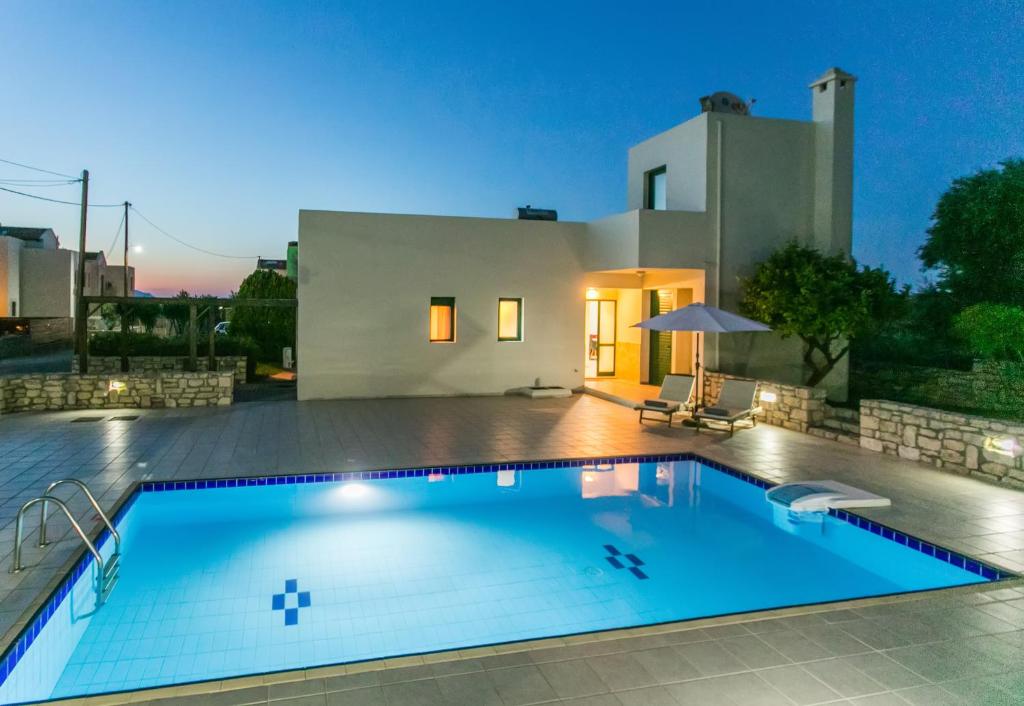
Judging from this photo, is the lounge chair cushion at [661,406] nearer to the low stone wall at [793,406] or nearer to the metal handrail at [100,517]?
the low stone wall at [793,406]

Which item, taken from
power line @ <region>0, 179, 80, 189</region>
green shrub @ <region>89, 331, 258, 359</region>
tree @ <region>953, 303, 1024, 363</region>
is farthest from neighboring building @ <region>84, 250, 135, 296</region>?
tree @ <region>953, 303, 1024, 363</region>

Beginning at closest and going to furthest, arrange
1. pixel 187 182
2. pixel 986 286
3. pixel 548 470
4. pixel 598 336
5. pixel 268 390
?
pixel 548 470 → pixel 268 390 → pixel 598 336 → pixel 986 286 → pixel 187 182

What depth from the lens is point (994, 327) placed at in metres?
14.6

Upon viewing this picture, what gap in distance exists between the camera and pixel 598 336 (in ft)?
58.9

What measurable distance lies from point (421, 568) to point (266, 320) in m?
18.6

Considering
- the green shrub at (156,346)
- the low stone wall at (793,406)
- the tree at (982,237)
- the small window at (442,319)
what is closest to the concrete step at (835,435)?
the low stone wall at (793,406)

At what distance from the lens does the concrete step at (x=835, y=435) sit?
10060mm

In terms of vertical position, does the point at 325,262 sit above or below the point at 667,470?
above

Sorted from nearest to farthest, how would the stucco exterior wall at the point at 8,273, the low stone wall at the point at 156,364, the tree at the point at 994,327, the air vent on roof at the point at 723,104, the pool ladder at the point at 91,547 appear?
the pool ladder at the point at 91,547 → the tree at the point at 994,327 → the air vent on roof at the point at 723,104 → the low stone wall at the point at 156,364 → the stucco exterior wall at the point at 8,273

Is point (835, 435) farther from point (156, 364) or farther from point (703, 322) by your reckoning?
point (156, 364)

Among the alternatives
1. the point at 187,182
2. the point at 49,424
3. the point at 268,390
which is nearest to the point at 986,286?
the point at 268,390

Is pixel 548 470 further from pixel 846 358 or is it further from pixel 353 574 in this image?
pixel 846 358

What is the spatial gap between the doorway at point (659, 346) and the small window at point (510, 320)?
358cm

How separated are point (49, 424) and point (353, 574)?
800 centimetres
